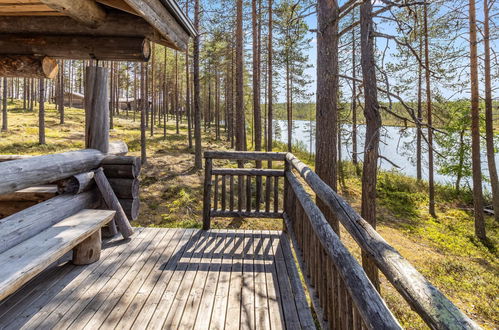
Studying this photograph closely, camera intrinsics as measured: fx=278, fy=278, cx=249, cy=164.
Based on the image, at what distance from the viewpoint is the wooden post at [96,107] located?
415 cm

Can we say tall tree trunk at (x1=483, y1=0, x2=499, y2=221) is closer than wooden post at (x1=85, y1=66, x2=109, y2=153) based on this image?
No

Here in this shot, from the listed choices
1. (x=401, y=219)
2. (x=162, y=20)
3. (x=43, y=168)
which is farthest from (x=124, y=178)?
(x=401, y=219)

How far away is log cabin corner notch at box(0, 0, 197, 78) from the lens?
305 cm

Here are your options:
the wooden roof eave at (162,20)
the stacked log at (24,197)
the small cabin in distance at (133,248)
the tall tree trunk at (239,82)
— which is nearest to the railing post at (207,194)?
the small cabin in distance at (133,248)

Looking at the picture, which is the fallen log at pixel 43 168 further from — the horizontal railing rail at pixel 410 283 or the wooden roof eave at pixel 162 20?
the horizontal railing rail at pixel 410 283

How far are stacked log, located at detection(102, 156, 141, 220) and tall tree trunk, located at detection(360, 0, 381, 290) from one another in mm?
4162

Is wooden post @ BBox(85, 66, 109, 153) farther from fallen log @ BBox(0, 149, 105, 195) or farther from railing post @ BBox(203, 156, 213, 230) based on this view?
railing post @ BBox(203, 156, 213, 230)

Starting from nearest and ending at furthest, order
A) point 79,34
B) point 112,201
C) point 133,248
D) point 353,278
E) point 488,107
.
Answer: point 353,278 < point 79,34 < point 133,248 < point 112,201 < point 488,107

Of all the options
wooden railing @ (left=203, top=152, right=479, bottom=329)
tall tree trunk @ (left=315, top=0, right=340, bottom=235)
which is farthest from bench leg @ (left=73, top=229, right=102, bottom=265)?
tall tree trunk @ (left=315, top=0, right=340, bottom=235)

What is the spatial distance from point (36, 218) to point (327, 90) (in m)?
4.55

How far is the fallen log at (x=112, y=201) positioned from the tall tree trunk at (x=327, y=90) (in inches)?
130

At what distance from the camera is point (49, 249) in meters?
2.36

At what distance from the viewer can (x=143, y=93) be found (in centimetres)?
1540

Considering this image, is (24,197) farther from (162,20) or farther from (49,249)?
(162,20)
